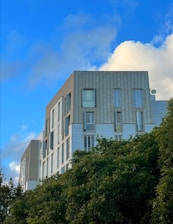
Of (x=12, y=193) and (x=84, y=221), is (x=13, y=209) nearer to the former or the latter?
(x=12, y=193)

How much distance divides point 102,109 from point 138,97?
440 centimetres

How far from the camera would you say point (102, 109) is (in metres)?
48.4

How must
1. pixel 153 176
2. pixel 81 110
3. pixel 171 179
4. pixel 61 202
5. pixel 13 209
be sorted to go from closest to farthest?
pixel 171 179, pixel 153 176, pixel 61 202, pixel 13 209, pixel 81 110

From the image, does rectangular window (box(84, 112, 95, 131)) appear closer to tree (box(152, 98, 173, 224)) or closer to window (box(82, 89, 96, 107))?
window (box(82, 89, 96, 107))

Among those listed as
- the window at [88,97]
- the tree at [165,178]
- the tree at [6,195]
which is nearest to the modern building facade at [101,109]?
the window at [88,97]

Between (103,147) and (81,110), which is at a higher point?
(81,110)

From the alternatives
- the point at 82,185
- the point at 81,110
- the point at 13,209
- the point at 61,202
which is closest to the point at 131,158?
the point at 82,185

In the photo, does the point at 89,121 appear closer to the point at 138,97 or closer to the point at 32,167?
the point at 138,97

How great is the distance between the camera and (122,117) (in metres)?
48.3

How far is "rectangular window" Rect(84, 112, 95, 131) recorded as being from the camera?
47656 millimetres

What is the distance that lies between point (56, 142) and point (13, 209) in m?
24.7

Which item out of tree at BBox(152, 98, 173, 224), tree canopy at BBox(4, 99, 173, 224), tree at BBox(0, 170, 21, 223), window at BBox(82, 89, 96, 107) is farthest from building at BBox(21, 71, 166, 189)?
tree at BBox(152, 98, 173, 224)

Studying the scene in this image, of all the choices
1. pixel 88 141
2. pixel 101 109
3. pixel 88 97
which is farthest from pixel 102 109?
pixel 88 141

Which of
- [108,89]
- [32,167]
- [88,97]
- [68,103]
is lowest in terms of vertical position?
[32,167]
